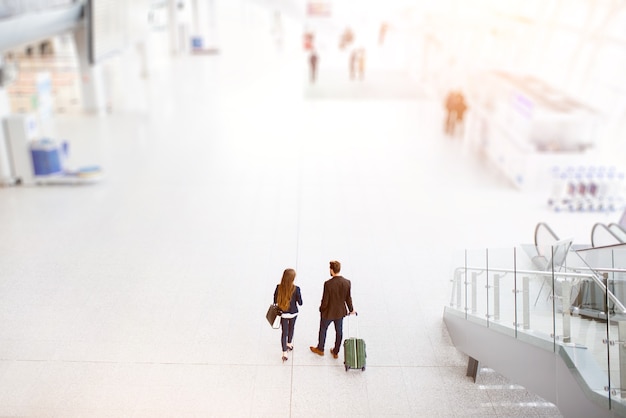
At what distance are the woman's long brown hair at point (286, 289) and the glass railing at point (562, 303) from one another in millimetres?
2455

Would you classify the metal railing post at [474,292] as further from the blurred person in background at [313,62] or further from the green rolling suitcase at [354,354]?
the blurred person in background at [313,62]

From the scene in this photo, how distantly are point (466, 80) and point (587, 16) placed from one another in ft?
17.1

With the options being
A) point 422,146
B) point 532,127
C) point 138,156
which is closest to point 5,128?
point 138,156

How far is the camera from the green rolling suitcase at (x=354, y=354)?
27.0 feet

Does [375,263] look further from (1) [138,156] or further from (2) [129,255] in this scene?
(1) [138,156]

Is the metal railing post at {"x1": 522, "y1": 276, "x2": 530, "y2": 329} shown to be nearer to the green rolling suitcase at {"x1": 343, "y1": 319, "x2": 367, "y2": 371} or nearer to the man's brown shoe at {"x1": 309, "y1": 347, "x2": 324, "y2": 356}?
the green rolling suitcase at {"x1": 343, "y1": 319, "x2": 367, "y2": 371}

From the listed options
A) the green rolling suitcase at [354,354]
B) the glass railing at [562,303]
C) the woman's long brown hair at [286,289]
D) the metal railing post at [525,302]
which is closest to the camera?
the glass railing at [562,303]

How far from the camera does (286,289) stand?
7.99 meters

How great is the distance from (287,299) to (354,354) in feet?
3.72

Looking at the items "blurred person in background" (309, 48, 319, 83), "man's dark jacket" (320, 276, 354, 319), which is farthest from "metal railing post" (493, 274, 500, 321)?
"blurred person in background" (309, 48, 319, 83)

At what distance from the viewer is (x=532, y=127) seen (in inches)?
634

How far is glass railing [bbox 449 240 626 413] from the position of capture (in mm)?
6219

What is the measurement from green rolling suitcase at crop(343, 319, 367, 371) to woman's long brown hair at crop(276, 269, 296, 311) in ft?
3.12

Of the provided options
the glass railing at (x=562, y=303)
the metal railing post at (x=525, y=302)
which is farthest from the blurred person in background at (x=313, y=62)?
the metal railing post at (x=525, y=302)
